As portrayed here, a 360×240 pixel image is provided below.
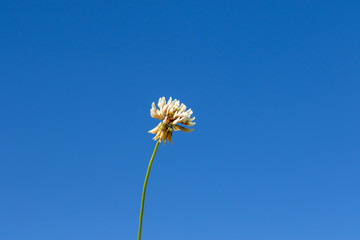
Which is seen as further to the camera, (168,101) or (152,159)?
(168,101)

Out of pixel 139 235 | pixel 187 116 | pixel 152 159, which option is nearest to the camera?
pixel 139 235

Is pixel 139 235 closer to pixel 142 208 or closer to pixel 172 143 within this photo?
pixel 142 208

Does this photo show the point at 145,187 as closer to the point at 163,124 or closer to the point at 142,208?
the point at 142,208

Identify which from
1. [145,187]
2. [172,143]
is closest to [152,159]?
[145,187]

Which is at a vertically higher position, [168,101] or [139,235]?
[168,101]

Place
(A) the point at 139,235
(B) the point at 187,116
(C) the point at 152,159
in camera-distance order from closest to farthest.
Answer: (A) the point at 139,235 → (C) the point at 152,159 → (B) the point at 187,116

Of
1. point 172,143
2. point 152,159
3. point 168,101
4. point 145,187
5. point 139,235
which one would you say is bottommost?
point 139,235
